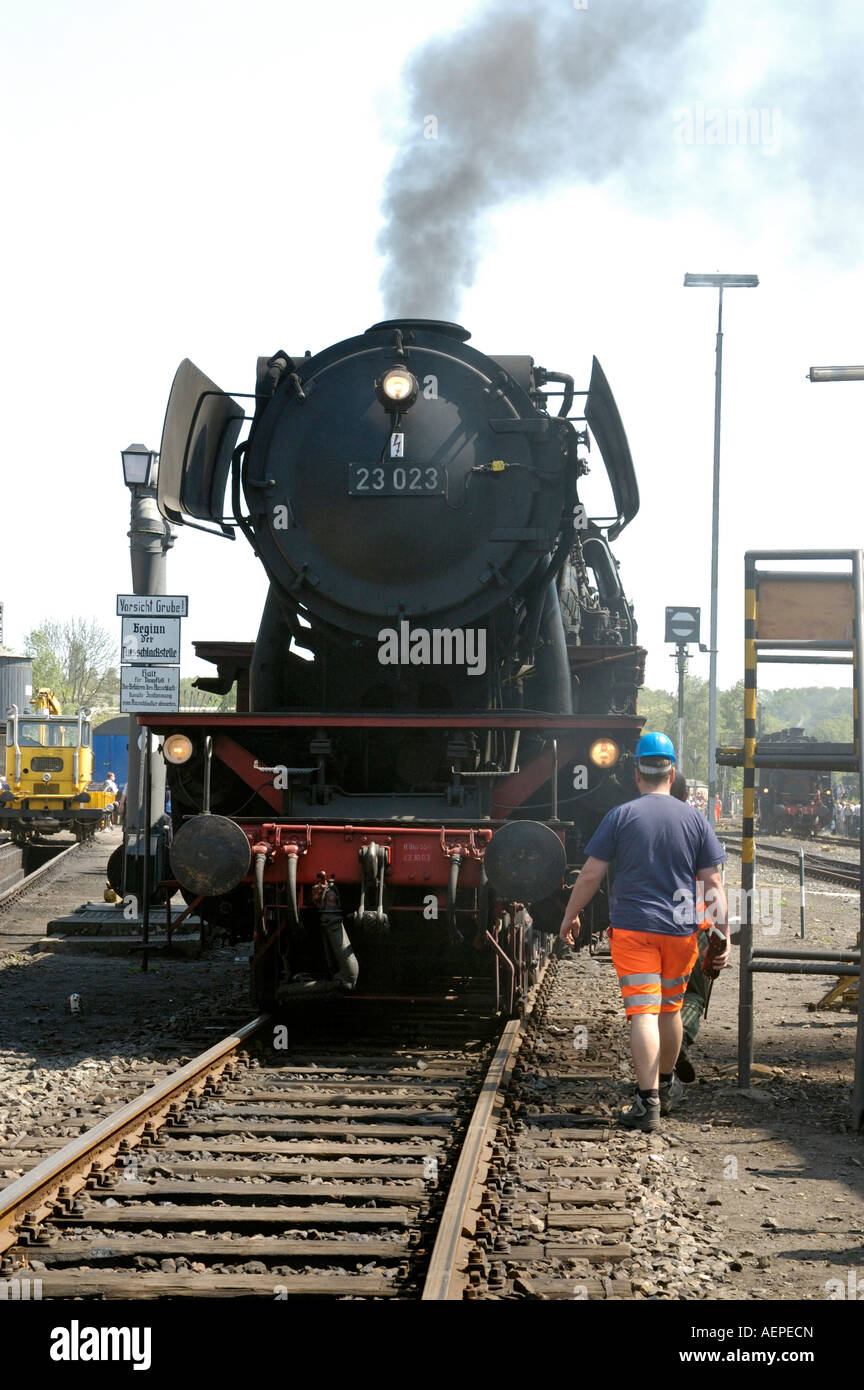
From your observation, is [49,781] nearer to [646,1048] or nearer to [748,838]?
[748,838]

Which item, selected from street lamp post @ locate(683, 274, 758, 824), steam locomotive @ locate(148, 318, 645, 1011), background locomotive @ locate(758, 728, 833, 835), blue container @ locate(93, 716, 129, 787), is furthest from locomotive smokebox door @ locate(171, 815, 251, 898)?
blue container @ locate(93, 716, 129, 787)

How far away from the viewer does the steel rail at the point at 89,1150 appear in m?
4.22

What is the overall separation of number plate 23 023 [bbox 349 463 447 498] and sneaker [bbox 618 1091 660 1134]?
3256 millimetres

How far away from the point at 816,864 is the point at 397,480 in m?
20.5

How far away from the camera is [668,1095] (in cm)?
590

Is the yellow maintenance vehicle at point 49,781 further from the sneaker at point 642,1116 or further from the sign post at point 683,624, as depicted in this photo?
the sneaker at point 642,1116

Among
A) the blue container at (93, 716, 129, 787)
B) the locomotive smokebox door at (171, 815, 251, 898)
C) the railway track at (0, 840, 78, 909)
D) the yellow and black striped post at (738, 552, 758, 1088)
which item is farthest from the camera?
the blue container at (93, 716, 129, 787)

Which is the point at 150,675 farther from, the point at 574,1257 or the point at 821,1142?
the point at 574,1257

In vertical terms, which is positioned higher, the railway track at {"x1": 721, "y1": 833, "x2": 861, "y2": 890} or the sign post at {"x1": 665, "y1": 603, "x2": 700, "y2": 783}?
the sign post at {"x1": 665, "y1": 603, "x2": 700, "y2": 783}

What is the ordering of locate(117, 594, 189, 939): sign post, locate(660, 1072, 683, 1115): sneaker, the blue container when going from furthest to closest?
the blue container → locate(117, 594, 189, 939): sign post → locate(660, 1072, 683, 1115): sneaker

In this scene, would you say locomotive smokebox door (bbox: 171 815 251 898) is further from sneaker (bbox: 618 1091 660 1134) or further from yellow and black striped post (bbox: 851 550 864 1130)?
yellow and black striped post (bbox: 851 550 864 1130)

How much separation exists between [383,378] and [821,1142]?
165 inches

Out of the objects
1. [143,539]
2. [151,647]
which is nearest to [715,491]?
[143,539]

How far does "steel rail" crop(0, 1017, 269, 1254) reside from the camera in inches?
166
